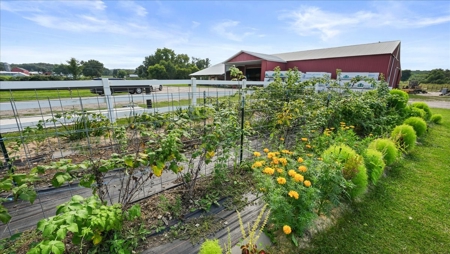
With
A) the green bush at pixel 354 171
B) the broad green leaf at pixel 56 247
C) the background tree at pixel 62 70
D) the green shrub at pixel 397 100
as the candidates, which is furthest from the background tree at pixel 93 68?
the green bush at pixel 354 171

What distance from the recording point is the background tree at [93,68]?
38969 mm

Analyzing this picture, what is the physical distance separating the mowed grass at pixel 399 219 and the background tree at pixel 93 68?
158 feet

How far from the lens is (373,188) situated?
8.18ft

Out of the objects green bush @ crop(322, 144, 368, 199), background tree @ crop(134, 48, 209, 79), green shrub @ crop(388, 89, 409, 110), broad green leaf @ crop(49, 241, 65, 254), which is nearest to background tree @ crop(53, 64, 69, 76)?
background tree @ crop(134, 48, 209, 79)

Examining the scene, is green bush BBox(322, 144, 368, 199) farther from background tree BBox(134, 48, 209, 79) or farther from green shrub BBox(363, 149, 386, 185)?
background tree BBox(134, 48, 209, 79)

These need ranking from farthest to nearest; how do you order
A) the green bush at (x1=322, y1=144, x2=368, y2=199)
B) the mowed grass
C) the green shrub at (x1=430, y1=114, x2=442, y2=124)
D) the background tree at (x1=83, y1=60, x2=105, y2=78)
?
the background tree at (x1=83, y1=60, x2=105, y2=78) < the green shrub at (x1=430, y1=114, x2=442, y2=124) < the green bush at (x1=322, y1=144, x2=368, y2=199) < the mowed grass

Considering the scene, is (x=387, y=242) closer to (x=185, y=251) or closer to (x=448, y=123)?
(x=185, y=251)

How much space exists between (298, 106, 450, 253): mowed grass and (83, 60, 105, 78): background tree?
4826cm

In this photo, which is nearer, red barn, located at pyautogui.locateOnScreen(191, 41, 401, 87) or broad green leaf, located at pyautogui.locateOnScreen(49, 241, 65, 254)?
broad green leaf, located at pyautogui.locateOnScreen(49, 241, 65, 254)

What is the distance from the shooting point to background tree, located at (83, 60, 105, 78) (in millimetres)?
38969

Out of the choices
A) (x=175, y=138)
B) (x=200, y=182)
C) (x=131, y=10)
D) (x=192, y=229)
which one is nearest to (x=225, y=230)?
(x=192, y=229)

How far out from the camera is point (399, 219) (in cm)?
199

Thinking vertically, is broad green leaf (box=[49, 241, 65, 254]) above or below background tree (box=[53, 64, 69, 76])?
below

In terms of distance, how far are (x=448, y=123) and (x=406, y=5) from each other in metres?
4.96
